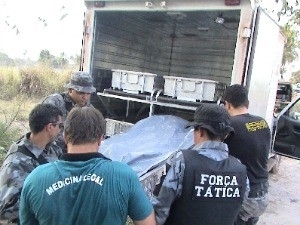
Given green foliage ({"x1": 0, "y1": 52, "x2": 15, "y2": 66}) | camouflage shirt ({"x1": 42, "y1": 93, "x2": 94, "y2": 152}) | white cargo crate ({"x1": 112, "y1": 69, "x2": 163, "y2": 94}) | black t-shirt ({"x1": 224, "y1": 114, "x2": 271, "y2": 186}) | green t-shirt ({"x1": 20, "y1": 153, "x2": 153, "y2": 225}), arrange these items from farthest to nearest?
green foliage ({"x1": 0, "y1": 52, "x2": 15, "y2": 66}) → white cargo crate ({"x1": 112, "y1": 69, "x2": 163, "y2": 94}) → camouflage shirt ({"x1": 42, "y1": 93, "x2": 94, "y2": 152}) → black t-shirt ({"x1": 224, "y1": 114, "x2": 271, "y2": 186}) → green t-shirt ({"x1": 20, "y1": 153, "x2": 153, "y2": 225})

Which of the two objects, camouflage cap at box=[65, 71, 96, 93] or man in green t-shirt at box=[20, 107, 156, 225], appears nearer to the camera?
man in green t-shirt at box=[20, 107, 156, 225]

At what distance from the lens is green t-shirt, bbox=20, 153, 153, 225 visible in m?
1.40

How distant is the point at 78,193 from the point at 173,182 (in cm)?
58

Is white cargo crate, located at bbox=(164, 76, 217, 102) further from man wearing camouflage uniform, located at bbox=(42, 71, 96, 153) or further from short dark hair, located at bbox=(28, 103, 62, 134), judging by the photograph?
short dark hair, located at bbox=(28, 103, 62, 134)

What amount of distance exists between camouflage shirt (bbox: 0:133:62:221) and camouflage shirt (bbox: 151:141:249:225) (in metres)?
0.81

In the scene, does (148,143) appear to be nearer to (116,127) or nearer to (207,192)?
(116,127)

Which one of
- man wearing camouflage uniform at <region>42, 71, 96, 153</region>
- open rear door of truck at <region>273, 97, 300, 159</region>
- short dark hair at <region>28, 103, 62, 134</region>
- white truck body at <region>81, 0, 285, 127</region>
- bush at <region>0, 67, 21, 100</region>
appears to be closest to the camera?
short dark hair at <region>28, 103, 62, 134</region>

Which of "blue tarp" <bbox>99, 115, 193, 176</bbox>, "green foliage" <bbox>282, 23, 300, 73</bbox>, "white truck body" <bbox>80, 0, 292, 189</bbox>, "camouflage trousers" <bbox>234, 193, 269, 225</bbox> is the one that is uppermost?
"green foliage" <bbox>282, 23, 300, 73</bbox>

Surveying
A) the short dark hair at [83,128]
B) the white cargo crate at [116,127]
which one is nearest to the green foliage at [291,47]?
the white cargo crate at [116,127]

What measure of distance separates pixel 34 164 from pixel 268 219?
3.74m

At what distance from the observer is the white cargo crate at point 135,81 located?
180 inches

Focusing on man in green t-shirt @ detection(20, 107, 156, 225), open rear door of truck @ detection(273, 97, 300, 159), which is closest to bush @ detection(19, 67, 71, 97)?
open rear door of truck @ detection(273, 97, 300, 159)

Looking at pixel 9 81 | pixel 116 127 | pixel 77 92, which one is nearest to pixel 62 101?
pixel 77 92

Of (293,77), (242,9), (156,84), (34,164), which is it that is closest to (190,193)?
(34,164)
